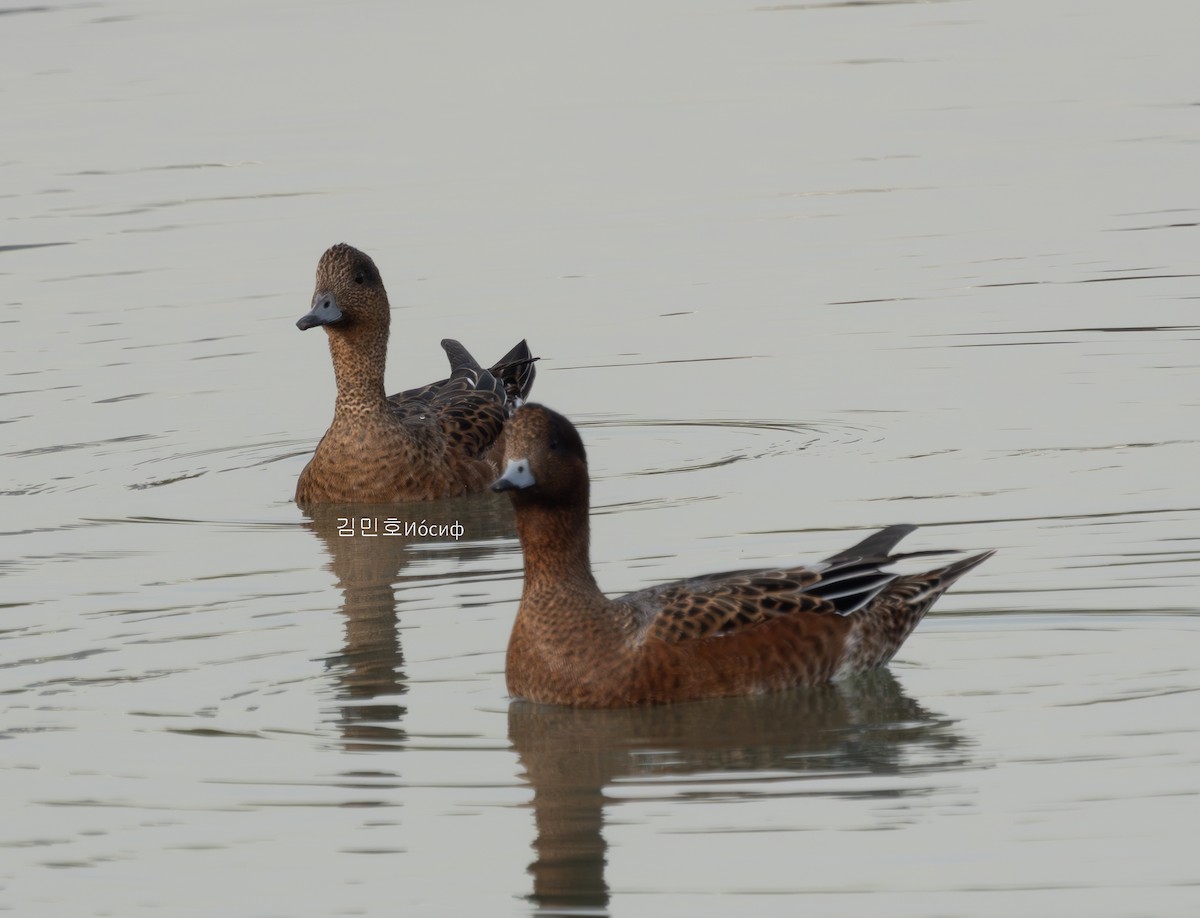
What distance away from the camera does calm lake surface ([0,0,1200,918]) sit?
8.00 m

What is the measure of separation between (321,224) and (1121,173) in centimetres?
701

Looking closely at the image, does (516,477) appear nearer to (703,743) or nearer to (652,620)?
(652,620)

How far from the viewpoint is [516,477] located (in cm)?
929

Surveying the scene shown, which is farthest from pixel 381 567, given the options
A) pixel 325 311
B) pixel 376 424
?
pixel 325 311

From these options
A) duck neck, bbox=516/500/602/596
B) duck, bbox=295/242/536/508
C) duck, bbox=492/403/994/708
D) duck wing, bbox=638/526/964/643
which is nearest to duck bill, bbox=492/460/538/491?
duck, bbox=492/403/994/708

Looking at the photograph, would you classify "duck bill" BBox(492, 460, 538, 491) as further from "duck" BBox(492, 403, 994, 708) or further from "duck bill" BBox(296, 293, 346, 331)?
"duck bill" BBox(296, 293, 346, 331)

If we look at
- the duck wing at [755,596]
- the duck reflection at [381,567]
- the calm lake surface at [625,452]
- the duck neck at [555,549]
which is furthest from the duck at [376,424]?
the duck neck at [555,549]

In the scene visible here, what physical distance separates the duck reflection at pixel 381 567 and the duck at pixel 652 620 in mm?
642

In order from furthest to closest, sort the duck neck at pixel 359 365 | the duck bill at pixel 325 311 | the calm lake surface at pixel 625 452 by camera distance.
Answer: the duck neck at pixel 359 365 → the duck bill at pixel 325 311 → the calm lake surface at pixel 625 452

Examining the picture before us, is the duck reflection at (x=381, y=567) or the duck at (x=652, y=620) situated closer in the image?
the duck at (x=652, y=620)

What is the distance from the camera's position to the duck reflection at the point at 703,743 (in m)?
8.30

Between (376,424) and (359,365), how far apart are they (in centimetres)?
56

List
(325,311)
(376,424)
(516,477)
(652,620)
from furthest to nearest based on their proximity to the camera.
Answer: (325,311) → (376,424) → (652,620) → (516,477)

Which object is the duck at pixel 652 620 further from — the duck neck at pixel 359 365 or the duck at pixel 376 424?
the duck neck at pixel 359 365
